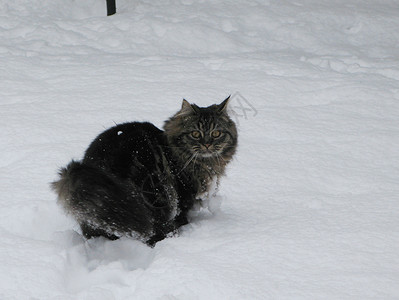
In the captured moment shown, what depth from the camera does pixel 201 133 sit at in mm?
2787

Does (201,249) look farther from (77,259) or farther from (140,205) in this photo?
(77,259)

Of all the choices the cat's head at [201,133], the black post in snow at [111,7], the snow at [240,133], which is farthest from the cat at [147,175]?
the black post in snow at [111,7]

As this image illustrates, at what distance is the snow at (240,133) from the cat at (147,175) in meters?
0.16

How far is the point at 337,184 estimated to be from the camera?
3242mm

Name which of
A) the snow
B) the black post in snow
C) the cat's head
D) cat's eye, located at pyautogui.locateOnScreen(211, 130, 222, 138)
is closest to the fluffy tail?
the snow

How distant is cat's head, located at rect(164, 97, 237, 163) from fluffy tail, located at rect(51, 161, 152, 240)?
0.57m

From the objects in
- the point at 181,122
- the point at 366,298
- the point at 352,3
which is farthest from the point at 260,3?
the point at 366,298

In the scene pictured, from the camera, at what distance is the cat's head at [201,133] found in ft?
9.14

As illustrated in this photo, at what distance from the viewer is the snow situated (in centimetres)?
212

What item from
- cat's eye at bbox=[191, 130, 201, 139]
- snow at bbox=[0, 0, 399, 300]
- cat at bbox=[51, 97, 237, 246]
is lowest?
snow at bbox=[0, 0, 399, 300]

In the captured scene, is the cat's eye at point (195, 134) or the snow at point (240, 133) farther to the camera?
the cat's eye at point (195, 134)

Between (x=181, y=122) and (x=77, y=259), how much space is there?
100cm

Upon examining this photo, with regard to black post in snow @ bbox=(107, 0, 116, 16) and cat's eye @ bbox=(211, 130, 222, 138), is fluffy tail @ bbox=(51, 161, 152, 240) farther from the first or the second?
black post in snow @ bbox=(107, 0, 116, 16)

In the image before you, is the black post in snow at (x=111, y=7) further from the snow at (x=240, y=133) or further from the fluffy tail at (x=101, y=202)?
the fluffy tail at (x=101, y=202)
